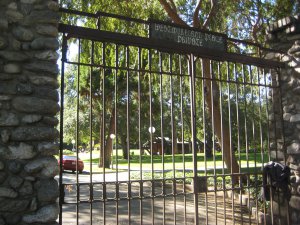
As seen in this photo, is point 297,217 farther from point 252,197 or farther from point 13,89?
point 13,89

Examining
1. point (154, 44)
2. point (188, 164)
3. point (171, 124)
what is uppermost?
point (154, 44)

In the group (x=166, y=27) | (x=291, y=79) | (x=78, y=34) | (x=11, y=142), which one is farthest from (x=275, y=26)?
(x=11, y=142)

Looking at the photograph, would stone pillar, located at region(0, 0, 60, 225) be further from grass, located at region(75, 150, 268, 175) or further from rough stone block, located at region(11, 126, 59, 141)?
grass, located at region(75, 150, 268, 175)

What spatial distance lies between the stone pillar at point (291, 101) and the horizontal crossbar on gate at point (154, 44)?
25 centimetres

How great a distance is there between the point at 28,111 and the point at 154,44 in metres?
2.06

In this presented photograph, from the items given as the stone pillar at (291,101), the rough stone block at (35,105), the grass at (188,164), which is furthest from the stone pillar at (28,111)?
the stone pillar at (291,101)

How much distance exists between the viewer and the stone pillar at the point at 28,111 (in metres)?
3.20

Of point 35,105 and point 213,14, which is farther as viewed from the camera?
point 213,14

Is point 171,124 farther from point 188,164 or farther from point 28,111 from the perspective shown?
point 188,164

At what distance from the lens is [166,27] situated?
491 cm

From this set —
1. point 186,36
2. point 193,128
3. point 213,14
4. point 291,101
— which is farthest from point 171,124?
point 213,14

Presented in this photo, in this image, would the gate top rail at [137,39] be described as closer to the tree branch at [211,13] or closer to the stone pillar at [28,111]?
the stone pillar at [28,111]

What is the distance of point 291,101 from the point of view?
600cm

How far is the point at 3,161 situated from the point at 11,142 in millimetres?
189
